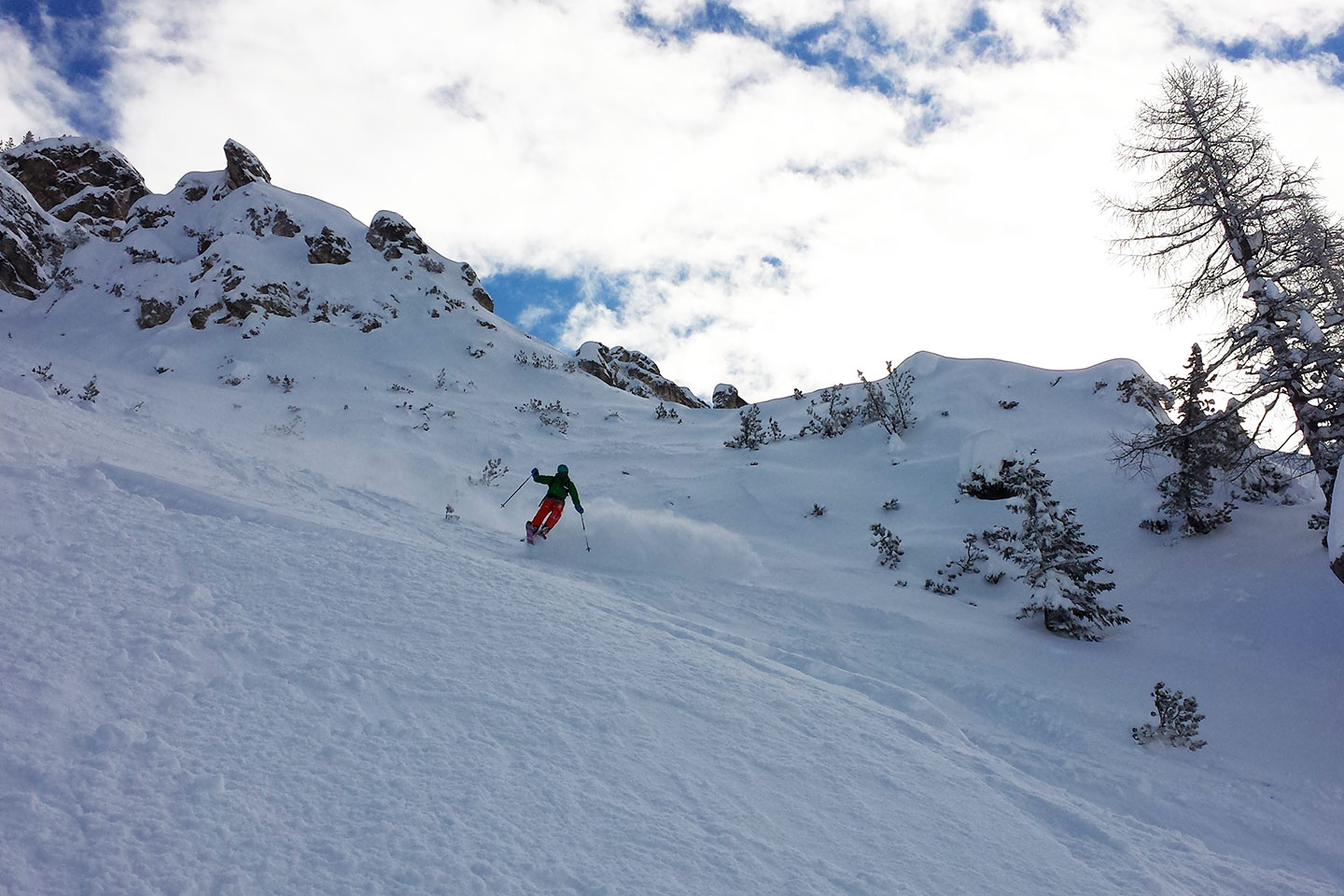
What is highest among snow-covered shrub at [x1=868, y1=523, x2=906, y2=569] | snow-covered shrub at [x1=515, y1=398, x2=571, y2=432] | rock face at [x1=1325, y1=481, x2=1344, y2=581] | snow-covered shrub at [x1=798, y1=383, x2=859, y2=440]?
snow-covered shrub at [x1=798, y1=383, x2=859, y2=440]

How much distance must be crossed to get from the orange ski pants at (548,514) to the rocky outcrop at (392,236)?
2539 cm

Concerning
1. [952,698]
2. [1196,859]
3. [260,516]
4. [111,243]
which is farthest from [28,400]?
[111,243]

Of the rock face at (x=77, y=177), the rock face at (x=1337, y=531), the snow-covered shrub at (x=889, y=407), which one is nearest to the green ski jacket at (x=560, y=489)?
the rock face at (x=1337, y=531)

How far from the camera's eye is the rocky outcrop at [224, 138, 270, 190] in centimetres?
3269

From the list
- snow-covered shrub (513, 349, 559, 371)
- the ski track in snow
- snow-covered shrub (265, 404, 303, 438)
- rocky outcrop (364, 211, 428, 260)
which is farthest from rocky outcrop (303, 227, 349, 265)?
the ski track in snow

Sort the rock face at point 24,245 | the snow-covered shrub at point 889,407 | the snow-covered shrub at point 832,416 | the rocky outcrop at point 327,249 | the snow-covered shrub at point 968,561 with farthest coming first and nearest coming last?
the rocky outcrop at point 327,249
the rock face at point 24,245
the snow-covered shrub at point 832,416
the snow-covered shrub at point 889,407
the snow-covered shrub at point 968,561

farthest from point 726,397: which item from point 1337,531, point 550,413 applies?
Result: point 1337,531

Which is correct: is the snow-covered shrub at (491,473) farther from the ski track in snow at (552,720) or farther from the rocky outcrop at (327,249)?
the rocky outcrop at (327,249)

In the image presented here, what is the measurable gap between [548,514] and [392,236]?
27.0 meters

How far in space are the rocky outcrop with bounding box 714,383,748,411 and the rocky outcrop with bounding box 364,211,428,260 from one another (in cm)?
2279

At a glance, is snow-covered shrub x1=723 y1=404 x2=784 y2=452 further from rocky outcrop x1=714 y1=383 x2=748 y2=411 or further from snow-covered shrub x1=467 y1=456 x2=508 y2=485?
rocky outcrop x1=714 y1=383 x2=748 y2=411

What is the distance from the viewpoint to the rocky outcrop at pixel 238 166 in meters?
32.7

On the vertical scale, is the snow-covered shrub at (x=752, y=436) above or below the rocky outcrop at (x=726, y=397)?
below

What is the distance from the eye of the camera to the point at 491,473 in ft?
52.3
